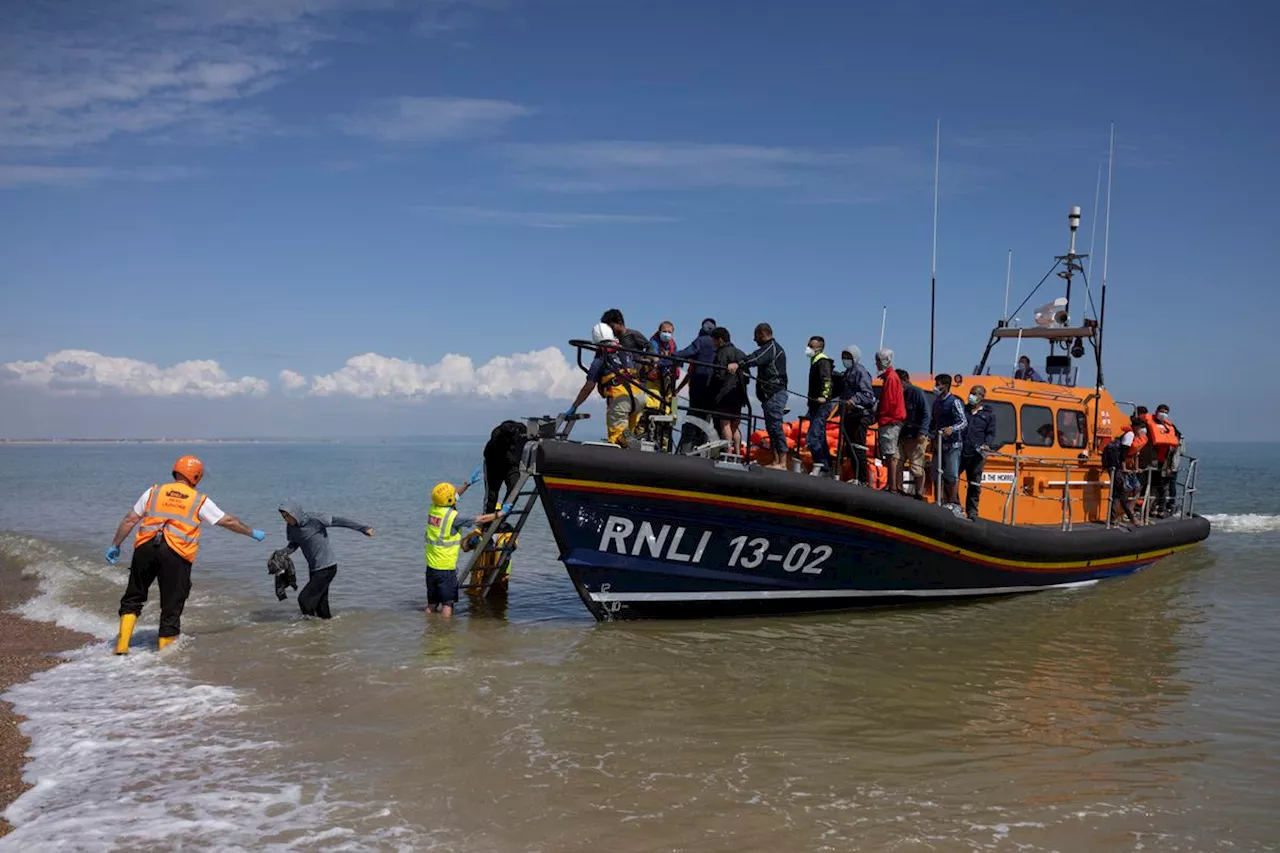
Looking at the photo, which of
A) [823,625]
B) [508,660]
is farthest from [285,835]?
[823,625]

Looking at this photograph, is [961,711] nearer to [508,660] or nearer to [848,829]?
[848,829]

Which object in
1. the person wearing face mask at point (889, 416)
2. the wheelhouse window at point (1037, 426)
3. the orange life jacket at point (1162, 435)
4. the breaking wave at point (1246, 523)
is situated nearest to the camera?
the person wearing face mask at point (889, 416)

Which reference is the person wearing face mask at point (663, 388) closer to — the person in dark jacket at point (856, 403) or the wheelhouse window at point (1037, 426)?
the person in dark jacket at point (856, 403)

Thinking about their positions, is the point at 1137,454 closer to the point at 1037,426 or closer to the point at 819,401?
the point at 1037,426

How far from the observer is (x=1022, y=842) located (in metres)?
4.16

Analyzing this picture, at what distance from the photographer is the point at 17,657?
7082 millimetres

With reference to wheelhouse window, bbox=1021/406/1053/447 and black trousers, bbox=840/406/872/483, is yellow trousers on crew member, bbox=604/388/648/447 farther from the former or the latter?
wheelhouse window, bbox=1021/406/1053/447

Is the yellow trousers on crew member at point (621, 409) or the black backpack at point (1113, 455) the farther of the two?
the black backpack at point (1113, 455)

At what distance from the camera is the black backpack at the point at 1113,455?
1093 centimetres

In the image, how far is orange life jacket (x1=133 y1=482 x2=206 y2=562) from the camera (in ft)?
22.8

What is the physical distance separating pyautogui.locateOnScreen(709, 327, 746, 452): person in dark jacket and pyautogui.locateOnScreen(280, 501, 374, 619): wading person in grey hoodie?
3227mm

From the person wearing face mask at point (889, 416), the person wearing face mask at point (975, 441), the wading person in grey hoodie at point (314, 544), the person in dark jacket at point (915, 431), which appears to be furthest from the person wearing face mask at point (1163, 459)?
the wading person in grey hoodie at point (314, 544)

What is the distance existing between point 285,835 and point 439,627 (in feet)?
13.8

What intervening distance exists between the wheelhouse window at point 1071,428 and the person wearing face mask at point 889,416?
10.0 feet
